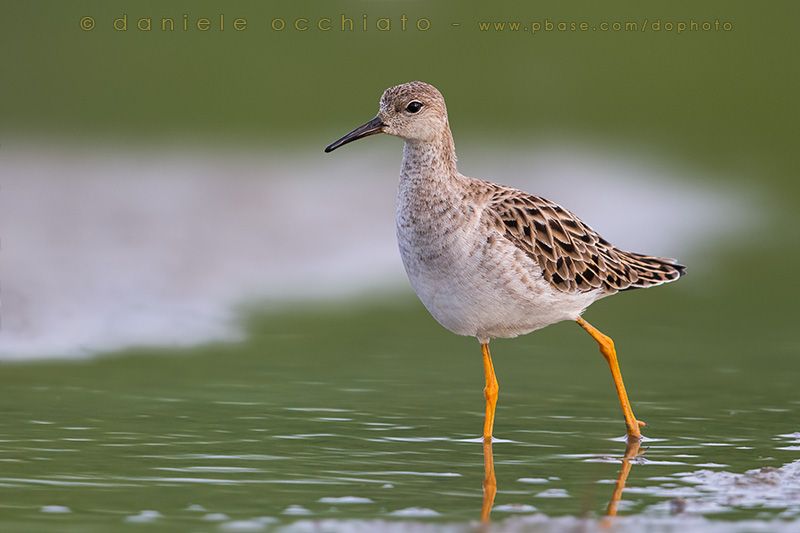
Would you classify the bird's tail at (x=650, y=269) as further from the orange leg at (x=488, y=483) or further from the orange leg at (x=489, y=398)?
the orange leg at (x=488, y=483)

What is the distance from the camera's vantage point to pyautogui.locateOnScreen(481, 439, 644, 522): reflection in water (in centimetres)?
784

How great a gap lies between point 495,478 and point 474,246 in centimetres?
207

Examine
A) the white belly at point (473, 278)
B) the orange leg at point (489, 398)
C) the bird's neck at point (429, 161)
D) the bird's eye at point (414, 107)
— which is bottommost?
the orange leg at point (489, 398)

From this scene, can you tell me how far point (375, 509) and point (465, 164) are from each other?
638 inches

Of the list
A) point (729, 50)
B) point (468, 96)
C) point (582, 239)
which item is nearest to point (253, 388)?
point (582, 239)

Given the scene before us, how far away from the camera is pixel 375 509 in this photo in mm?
7750

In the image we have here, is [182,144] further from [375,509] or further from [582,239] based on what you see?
[375,509]

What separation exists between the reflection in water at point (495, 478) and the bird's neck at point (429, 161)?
2.15m

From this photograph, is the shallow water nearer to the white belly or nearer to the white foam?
the white belly

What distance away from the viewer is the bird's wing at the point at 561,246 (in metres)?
10.6

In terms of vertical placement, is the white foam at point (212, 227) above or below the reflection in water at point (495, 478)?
above

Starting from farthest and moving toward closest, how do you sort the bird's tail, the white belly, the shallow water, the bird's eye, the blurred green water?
the bird's tail < the bird's eye < the white belly < the blurred green water < the shallow water

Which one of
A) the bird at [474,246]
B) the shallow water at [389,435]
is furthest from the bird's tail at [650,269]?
the shallow water at [389,435]

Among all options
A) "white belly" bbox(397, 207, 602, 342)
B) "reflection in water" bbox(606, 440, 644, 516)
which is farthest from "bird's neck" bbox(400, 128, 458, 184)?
"reflection in water" bbox(606, 440, 644, 516)
